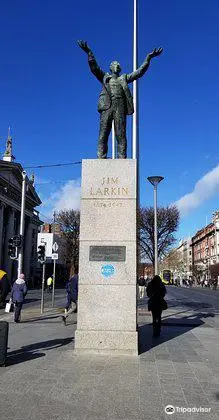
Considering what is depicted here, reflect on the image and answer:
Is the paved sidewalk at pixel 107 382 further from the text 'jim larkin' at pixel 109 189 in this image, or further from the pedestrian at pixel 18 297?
the pedestrian at pixel 18 297

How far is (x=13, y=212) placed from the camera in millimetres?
66875

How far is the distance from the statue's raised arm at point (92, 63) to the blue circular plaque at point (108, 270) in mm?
4110

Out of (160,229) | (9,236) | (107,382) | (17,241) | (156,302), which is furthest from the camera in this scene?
(9,236)

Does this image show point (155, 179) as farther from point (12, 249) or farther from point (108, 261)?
point (108, 261)

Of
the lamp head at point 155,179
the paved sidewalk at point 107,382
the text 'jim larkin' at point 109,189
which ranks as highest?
the lamp head at point 155,179

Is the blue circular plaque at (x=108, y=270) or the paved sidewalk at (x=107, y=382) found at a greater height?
the blue circular plaque at (x=108, y=270)

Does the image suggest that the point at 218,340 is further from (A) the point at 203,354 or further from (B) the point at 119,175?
(B) the point at 119,175

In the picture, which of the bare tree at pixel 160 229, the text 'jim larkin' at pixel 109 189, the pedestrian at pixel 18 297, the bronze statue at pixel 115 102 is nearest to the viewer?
the text 'jim larkin' at pixel 109 189

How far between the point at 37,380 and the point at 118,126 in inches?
215

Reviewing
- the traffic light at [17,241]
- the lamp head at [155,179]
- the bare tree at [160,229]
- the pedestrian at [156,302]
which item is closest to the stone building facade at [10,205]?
the bare tree at [160,229]

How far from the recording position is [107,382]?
654 cm

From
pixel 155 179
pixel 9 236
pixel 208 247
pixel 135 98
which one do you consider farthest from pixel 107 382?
pixel 208 247

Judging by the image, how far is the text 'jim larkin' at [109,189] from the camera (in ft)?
29.8

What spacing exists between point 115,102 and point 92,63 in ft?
3.15
